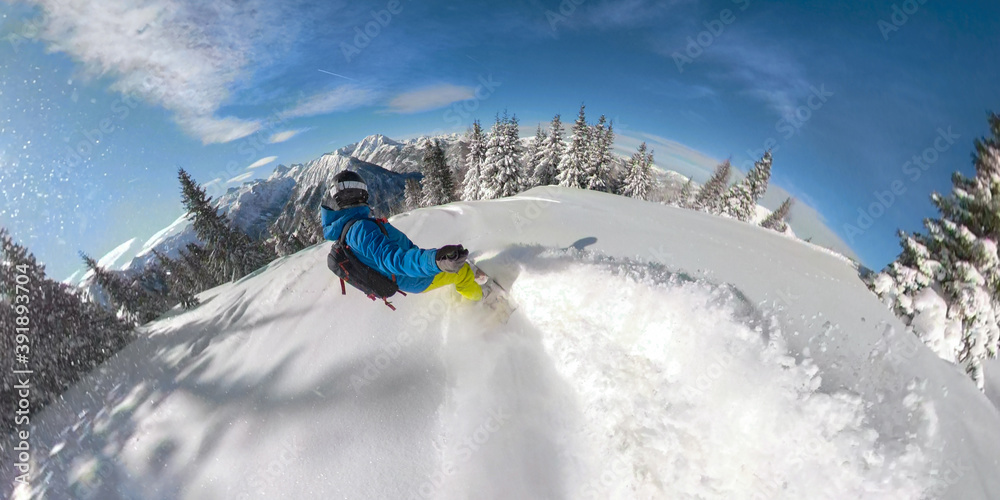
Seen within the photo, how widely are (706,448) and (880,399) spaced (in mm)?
1957

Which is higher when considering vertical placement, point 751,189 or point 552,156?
point 552,156

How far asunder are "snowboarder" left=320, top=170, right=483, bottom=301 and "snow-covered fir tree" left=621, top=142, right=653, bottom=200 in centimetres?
4227

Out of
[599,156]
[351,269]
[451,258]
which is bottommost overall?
[451,258]

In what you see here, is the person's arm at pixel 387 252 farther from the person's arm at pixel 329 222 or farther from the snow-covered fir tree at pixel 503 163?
the snow-covered fir tree at pixel 503 163

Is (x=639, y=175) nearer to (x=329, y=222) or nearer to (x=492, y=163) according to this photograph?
(x=492, y=163)

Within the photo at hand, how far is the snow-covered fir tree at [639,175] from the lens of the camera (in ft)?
137

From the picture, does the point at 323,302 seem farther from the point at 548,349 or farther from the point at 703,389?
the point at 703,389

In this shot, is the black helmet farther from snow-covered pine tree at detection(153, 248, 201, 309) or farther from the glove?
snow-covered pine tree at detection(153, 248, 201, 309)

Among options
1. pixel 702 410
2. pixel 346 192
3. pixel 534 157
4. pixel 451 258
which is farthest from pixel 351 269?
pixel 534 157

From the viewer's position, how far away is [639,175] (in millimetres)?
41656

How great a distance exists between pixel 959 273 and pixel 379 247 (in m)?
17.0

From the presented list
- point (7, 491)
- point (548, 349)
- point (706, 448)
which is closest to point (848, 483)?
point (706, 448)

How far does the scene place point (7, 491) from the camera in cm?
511

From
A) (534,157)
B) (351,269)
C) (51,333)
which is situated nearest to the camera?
(351,269)
